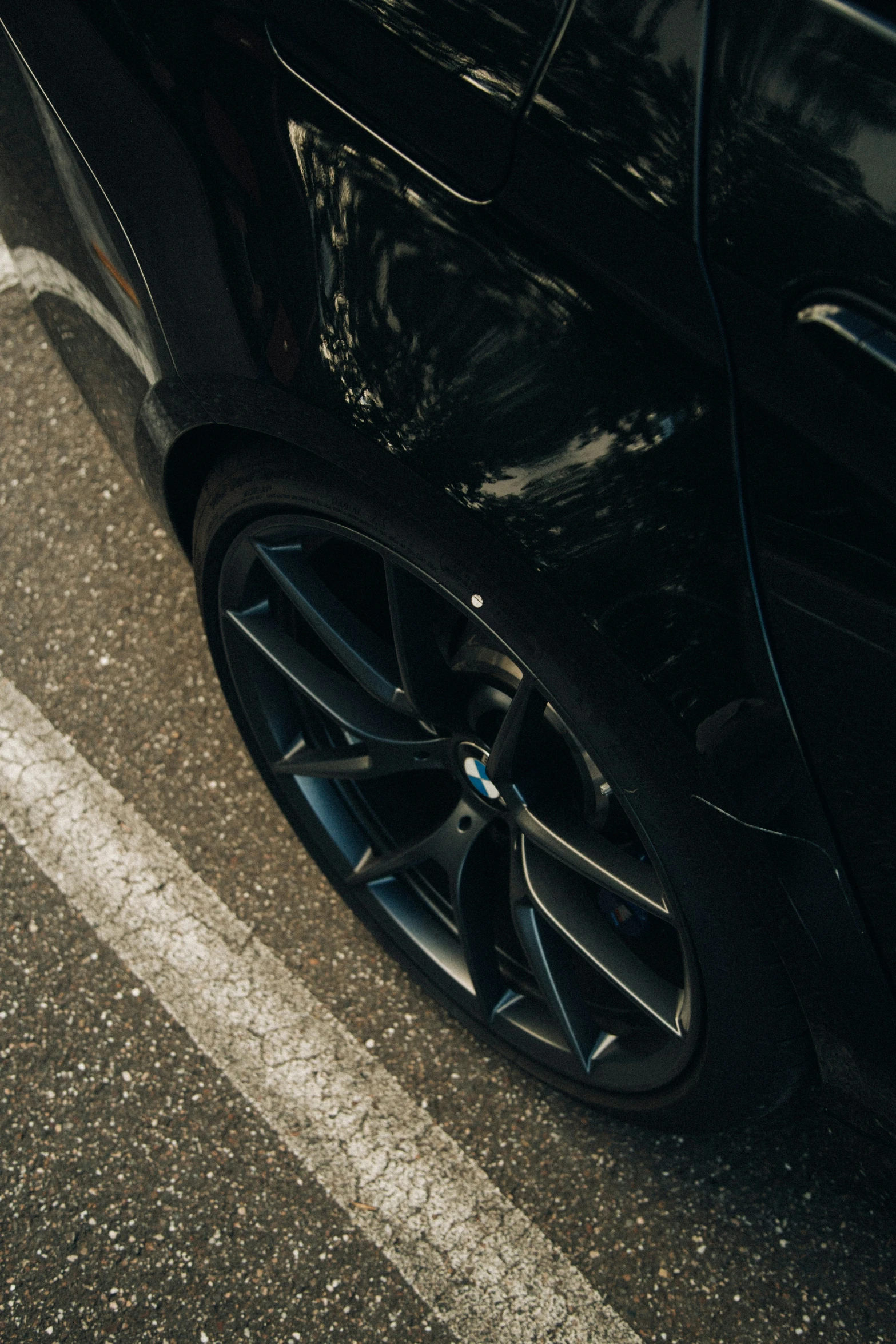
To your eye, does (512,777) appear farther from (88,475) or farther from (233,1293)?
(88,475)

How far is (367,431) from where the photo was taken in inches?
48.9

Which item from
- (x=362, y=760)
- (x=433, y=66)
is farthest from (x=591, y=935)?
(x=433, y=66)

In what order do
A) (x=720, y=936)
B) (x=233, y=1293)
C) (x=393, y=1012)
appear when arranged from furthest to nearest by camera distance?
(x=393, y=1012)
(x=233, y=1293)
(x=720, y=936)

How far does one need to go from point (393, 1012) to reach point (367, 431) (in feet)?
3.49

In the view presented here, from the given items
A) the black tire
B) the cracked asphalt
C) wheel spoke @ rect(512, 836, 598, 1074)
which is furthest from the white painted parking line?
wheel spoke @ rect(512, 836, 598, 1074)

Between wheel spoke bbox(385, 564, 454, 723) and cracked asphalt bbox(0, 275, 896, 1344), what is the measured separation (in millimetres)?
642

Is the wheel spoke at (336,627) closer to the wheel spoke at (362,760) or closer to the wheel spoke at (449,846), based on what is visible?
the wheel spoke at (362,760)

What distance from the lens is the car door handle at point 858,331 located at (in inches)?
34.7

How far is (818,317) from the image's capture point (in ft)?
2.97

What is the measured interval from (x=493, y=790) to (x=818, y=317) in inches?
31.2

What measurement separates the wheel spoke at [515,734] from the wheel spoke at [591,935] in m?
0.13

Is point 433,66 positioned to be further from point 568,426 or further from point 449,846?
point 449,846

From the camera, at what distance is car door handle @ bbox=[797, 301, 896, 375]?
0.88m

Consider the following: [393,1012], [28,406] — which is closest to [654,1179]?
[393,1012]
